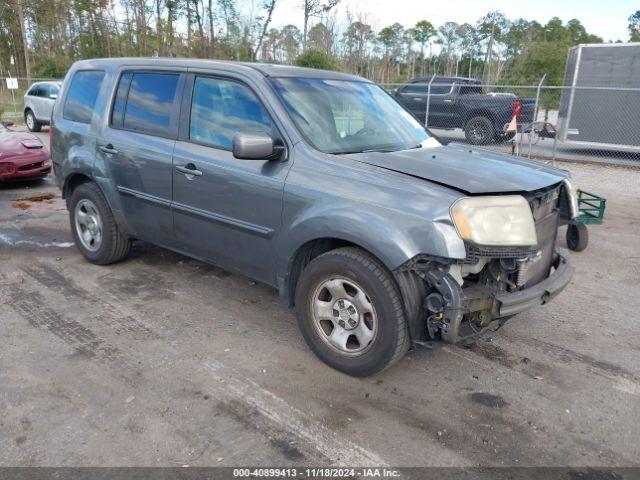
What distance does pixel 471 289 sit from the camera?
3105mm

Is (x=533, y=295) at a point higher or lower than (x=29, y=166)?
higher

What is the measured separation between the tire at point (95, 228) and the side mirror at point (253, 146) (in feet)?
7.15

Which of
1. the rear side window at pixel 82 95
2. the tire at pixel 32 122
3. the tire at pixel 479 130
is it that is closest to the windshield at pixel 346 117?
the rear side window at pixel 82 95

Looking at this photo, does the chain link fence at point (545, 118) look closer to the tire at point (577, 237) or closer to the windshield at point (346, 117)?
the tire at point (577, 237)

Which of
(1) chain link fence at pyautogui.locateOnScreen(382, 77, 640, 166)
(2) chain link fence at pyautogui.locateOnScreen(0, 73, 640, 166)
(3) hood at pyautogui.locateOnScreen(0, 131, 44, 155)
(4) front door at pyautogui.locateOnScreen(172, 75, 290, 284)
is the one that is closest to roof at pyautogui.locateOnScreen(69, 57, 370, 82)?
(4) front door at pyautogui.locateOnScreen(172, 75, 290, 284)

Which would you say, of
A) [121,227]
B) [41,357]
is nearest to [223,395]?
[41,357]

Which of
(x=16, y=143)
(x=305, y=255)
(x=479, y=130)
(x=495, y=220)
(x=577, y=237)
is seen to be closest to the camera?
(x=495, y=220)

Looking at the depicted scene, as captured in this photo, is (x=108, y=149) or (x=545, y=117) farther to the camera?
(x=545, y=117)

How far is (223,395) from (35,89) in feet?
64.4

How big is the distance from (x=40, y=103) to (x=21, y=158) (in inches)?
447

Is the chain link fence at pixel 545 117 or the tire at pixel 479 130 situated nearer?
the chain link fence at pixel 545 117

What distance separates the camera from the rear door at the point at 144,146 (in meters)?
4.29

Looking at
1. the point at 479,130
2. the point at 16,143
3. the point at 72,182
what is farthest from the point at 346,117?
the point at 479,130

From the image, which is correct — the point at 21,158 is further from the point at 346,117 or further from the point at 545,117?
the point at 545,117
